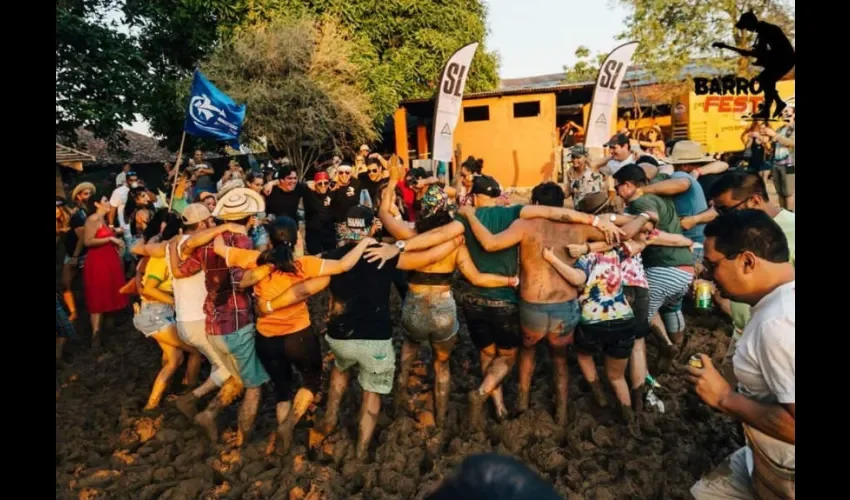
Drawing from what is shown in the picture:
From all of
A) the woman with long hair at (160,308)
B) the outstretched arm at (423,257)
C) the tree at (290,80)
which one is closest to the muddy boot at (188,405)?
the woman with long hair at (160,308)

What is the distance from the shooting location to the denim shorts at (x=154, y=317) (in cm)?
495

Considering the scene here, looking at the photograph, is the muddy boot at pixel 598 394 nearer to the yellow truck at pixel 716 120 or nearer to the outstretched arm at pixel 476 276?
the outstretched arm at pixel 476 276

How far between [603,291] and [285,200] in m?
4.98

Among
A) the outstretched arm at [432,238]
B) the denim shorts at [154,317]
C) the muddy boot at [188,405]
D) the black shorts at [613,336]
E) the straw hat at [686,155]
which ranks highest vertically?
the straw hat at [686,155]

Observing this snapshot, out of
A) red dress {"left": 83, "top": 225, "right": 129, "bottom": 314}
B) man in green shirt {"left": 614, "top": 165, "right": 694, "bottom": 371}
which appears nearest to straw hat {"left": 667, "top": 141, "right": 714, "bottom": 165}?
man in green shirt {"left": 614, "top": 165, "right": 694, "bottom": 371}

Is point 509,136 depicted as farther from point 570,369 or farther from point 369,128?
point 570,369

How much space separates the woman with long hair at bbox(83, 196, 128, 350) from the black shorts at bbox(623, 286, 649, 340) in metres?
5.79

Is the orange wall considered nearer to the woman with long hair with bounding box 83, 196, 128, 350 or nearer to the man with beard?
the man with beard

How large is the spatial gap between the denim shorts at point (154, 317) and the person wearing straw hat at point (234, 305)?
37.1 inches

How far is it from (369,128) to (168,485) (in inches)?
603

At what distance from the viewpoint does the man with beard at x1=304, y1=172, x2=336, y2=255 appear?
768 cm

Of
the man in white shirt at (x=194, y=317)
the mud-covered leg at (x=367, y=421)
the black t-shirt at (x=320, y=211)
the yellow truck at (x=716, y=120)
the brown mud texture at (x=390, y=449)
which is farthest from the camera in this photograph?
the yellow truck at (x=716, y=120)
